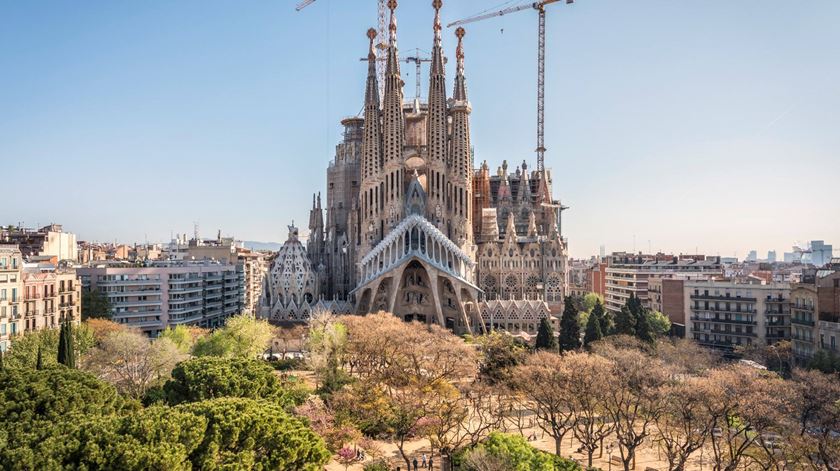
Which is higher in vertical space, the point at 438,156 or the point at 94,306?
the point at 438,156

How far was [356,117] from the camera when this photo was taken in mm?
99938

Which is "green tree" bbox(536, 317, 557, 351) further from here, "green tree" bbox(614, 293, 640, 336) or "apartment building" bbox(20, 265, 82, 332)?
"apartment building" bbox(20, 265, 82, 332)

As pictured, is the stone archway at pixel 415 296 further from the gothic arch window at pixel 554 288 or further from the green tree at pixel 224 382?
the green tree at pixel 224 382

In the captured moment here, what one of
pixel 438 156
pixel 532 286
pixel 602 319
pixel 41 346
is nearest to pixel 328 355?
pixel 41 346

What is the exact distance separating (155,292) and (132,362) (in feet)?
112

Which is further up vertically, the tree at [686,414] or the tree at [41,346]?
the tree at [41,346]

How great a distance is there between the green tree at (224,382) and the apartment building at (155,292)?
41.6 m

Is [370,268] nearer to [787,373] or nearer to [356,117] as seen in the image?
[356,117]

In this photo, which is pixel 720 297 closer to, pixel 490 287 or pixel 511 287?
pixel 511 287

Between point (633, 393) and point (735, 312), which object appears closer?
point (633, 393)

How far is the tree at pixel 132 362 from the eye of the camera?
42000 millimetres

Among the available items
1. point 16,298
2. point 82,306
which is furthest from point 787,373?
point 82,306

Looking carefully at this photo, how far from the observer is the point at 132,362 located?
4303 centimetres

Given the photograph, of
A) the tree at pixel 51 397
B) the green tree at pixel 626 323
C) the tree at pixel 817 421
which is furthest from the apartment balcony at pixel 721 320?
the tree at pixel 51 397
